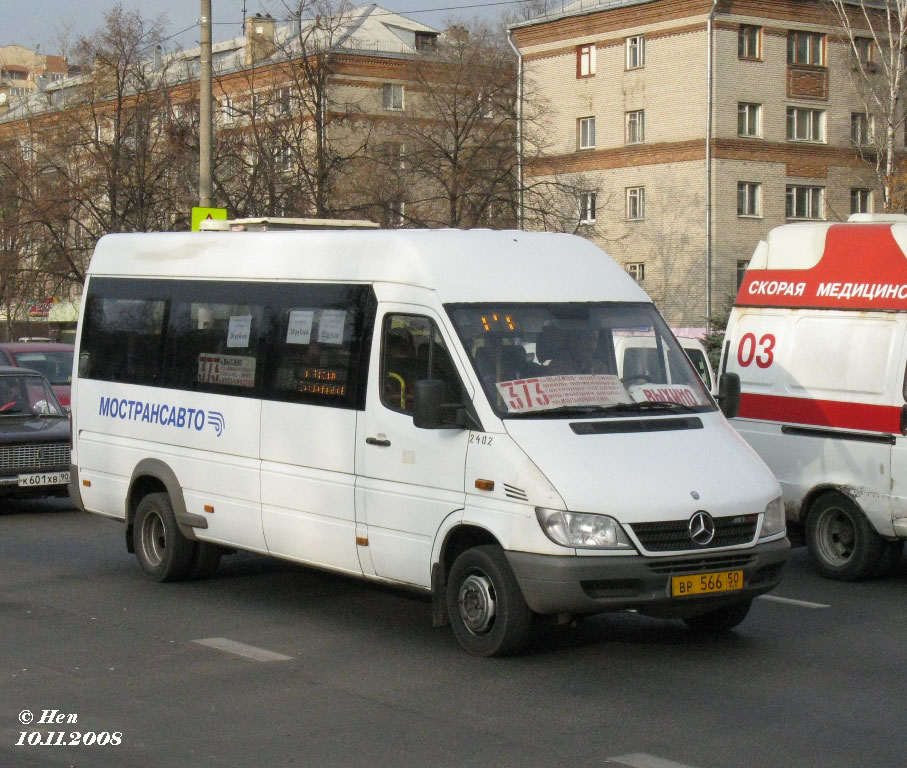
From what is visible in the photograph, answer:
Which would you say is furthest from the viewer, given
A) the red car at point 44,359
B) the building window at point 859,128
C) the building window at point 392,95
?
the building window at point 392,95

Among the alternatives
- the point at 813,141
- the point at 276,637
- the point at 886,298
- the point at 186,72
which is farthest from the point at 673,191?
the point at 276,637

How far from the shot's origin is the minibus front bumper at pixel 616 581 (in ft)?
25.1

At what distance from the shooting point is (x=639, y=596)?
7754 millimetres

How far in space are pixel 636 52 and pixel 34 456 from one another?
38.2 m

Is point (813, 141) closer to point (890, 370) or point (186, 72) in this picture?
point (186, 72)

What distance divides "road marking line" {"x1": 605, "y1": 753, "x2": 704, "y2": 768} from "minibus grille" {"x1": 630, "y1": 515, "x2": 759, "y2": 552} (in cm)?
173

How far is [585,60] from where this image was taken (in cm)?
5216

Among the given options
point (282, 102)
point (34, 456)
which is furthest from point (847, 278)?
point (282, 102)

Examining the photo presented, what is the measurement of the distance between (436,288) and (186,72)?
3068cm

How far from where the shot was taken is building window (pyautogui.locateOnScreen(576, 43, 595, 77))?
51938mm

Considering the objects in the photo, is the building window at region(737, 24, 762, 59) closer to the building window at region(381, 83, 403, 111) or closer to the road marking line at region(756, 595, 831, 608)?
the building window at region(381, 83, 403, 111)

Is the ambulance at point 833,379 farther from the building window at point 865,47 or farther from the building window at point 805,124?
the building window at point 865,47

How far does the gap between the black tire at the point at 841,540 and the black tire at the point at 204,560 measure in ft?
15.3

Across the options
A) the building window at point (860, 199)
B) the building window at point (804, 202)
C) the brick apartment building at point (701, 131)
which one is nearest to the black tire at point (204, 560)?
the brick apartment building at point (701, 131)
